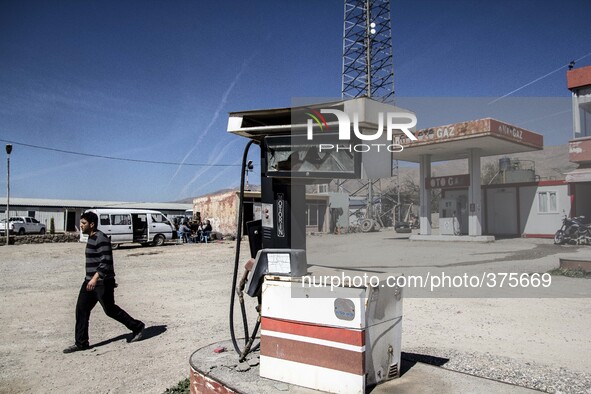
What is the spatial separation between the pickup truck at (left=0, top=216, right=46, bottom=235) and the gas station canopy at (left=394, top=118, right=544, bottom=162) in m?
28.9

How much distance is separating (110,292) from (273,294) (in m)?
3.31

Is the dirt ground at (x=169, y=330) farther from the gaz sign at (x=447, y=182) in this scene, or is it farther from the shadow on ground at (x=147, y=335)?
the gaz sign at (x=447, y=182)

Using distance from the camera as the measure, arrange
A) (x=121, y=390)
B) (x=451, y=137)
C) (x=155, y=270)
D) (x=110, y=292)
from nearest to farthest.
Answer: (x=121, y=390)
(x=110, y=292)
(x=155, y=270)
(x=451, y=137)

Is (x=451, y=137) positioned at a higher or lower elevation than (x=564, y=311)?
higher

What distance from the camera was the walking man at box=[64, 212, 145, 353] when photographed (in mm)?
5457

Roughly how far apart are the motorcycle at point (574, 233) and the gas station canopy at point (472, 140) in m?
4.35

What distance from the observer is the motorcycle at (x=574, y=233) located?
19.0m

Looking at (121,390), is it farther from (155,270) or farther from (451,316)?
(155,270)

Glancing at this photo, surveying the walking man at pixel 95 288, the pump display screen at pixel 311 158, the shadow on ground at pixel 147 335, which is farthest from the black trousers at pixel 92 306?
the pump display screen at pixel 311 158

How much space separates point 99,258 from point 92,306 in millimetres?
621

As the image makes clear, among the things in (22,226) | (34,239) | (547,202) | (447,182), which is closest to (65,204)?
(22,226)

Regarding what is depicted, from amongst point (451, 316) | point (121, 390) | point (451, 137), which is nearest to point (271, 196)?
point (121, 390)

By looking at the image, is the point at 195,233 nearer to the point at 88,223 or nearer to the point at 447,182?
the point at 447,182

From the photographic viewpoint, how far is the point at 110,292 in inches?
223
